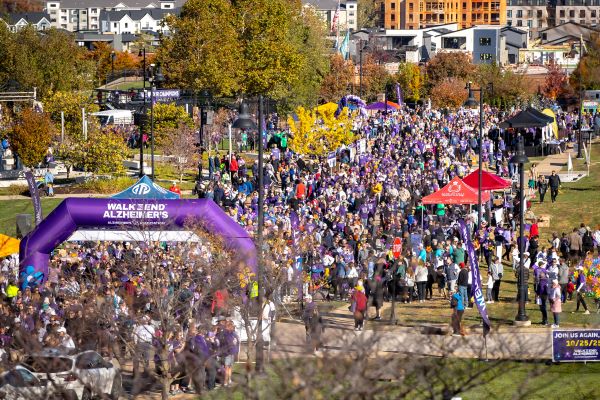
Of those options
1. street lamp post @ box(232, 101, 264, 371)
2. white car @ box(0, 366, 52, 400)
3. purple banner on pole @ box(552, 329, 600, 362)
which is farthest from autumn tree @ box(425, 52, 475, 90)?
white car @ box(0, 366, 52, 400)

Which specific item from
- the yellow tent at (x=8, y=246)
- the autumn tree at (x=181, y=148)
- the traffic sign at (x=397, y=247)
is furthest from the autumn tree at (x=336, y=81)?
the yellow tent at (x=8, y=246)

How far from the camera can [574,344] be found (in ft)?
89.4

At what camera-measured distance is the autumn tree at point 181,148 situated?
6002 cm

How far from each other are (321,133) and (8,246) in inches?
1262

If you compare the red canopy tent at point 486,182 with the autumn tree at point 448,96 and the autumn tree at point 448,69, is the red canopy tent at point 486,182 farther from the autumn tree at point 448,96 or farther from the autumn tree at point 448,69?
the autumn tree at point 448,69

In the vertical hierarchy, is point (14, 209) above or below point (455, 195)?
below

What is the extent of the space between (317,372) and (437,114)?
73.8 meters

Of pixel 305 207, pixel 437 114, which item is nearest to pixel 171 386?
pixel 305 207

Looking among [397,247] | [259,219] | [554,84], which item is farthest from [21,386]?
[554,84]

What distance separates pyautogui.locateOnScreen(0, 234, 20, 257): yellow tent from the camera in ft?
117

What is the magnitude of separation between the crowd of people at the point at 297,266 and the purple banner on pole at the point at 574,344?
236 centimetres

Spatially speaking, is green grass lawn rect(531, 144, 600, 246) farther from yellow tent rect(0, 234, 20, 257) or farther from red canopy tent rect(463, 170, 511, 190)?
yellow tent rect(0, 234, 20, 257)

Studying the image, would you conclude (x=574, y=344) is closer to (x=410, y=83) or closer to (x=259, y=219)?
(x=259, y=219)

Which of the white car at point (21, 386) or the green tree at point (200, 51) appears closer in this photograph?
the white car at point (21, 386)
